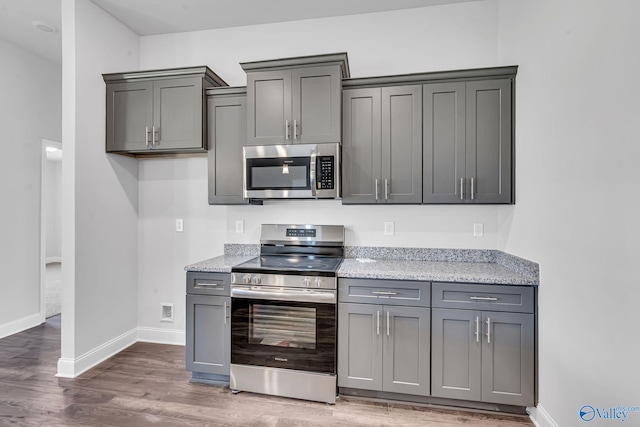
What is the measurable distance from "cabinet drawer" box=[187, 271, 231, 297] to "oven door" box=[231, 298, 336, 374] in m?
0.14

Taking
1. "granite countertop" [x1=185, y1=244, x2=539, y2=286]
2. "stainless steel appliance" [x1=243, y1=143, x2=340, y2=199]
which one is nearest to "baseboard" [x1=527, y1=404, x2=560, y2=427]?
"granite countertop" [x1=185, y1=244, x2=539, y2=286]

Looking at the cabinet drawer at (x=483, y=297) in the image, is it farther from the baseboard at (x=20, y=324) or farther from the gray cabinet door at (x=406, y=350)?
the baseboard at (x=20, y=324)

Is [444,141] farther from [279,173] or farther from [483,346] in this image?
[483,346]

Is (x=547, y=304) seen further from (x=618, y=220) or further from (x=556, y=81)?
(x=556, y=81)

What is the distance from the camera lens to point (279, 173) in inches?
102

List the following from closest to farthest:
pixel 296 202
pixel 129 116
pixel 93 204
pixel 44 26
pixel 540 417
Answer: pixel 540 417 < pixel 93 204 < pixel 129 116 < pixel 296 202 < pixel 44 26

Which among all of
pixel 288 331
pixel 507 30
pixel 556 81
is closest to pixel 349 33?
pixel 507 30

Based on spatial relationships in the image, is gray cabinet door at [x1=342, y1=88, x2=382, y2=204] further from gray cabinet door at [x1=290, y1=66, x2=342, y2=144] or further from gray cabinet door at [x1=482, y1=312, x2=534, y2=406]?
gray cabinet door at [x1=482, y1=312, x2=534, y2=406]

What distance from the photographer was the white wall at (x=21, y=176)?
3.42m

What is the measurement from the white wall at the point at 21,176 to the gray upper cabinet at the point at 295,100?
2933 millimetres

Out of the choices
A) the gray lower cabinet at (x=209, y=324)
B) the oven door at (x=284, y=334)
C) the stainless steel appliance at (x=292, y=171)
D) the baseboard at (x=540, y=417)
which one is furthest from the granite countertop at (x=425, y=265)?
the baseboard at (x=540, y=417)

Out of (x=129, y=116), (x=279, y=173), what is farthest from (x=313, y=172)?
(x=129, y=116)

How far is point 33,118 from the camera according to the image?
3.70m

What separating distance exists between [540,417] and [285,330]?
1.74 meters
